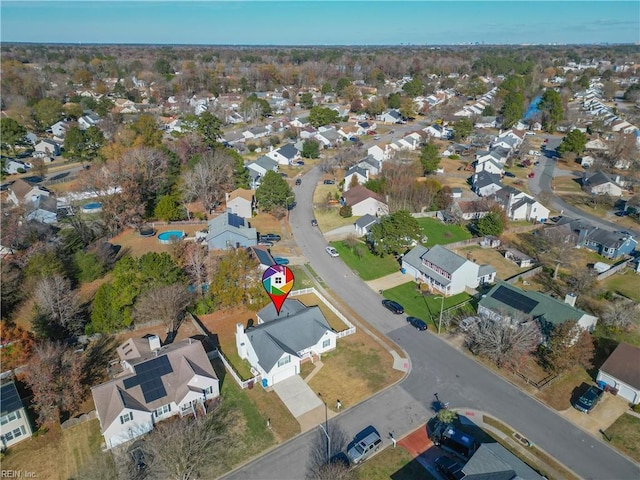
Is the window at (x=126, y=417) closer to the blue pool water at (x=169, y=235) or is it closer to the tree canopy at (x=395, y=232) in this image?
the blue pool water at (x=169, y=235)

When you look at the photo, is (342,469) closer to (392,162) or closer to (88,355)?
(88,355)

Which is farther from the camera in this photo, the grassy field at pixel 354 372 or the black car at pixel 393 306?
the black car at pixel 393 306

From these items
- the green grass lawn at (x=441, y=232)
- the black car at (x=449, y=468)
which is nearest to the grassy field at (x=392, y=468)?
the black car at (x=449, y=468)

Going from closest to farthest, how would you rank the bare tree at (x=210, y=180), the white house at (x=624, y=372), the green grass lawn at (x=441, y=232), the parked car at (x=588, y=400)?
the parked car at (x=588, y=400) → the white house at (x=624, y=372) → the green grass lawn at (x=441, y=232) → the bare tree at (x=210, y=180)

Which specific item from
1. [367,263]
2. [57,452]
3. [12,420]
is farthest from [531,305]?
[12,420]

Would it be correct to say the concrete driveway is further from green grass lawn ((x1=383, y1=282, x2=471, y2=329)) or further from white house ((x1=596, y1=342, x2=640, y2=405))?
white house ((x1=596, y1=342, x2=640, y2=405))

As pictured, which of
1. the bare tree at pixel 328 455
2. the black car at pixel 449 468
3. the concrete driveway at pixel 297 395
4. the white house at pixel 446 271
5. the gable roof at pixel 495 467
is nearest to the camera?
the gable roof at pixel 495 467
